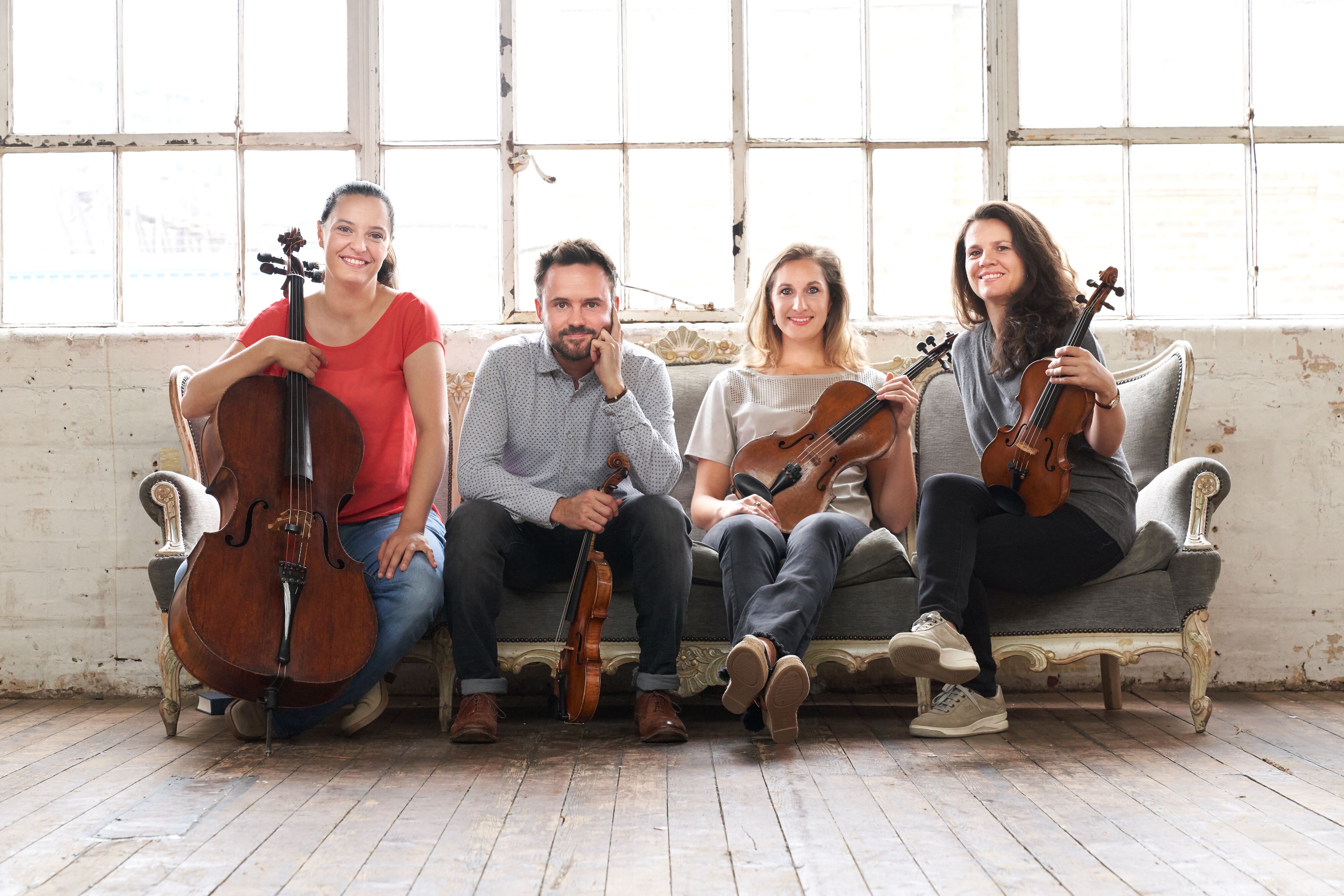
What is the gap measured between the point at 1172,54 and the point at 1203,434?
3.84 ft

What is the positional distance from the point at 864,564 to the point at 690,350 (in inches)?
36.6

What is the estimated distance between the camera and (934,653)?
2.19m

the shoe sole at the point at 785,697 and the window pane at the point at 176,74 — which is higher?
the window pane at the point at 176,74

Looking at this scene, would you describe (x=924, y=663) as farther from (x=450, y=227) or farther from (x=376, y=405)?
(x=450, y=227)

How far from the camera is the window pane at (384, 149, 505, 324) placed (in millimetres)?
3420

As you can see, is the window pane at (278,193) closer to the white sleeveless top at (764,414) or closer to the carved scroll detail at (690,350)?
the carved scroll detail at (690,350)

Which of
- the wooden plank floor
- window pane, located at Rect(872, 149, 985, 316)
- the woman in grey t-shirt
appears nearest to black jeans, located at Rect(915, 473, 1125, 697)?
the woman in grey t-shirt

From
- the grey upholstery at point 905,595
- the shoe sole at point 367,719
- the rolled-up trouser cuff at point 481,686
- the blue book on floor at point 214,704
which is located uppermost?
the grey upholstery at point 905,595

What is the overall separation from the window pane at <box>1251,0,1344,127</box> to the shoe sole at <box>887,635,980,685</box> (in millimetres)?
2276

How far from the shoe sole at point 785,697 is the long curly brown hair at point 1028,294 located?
0.89m

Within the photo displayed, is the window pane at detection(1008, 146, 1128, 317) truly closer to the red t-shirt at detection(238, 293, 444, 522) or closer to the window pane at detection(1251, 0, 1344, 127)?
the window pane at detection(1251, 0, 1344, 127)

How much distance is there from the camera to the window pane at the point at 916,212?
343 centimetres

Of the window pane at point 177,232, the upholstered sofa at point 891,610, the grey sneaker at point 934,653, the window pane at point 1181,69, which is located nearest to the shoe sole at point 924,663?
the grey sneaker at point 934,653

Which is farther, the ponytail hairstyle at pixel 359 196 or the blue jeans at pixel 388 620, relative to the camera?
the ponytail hairstyle at pixel 359 196
